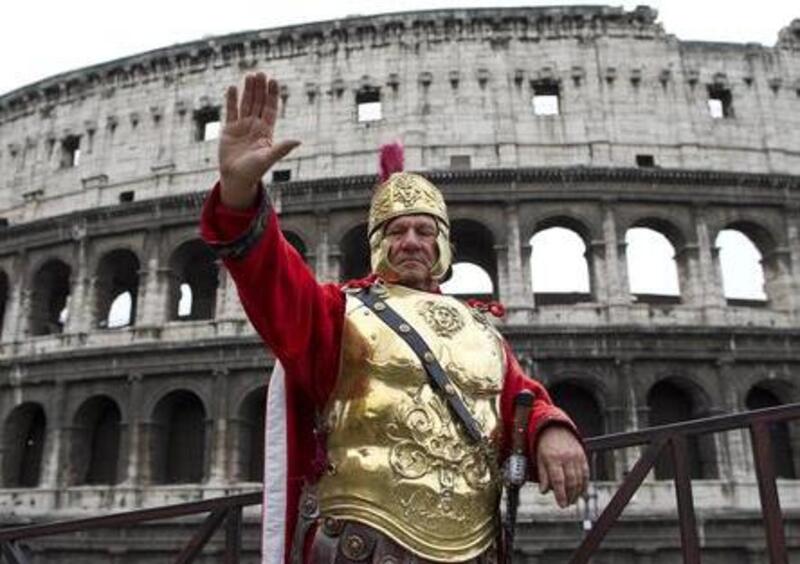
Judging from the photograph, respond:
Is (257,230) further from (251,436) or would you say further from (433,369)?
(251,436)

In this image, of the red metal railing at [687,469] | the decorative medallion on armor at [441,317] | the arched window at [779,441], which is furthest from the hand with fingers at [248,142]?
the arched window at [779,441]

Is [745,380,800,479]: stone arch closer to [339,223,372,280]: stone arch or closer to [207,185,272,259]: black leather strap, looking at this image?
[339,223,372,280]: stone arch

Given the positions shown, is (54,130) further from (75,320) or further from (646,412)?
(646,412)

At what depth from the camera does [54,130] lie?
72.3ft

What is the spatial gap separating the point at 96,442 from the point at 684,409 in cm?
1405

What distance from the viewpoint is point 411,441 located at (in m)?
2.72

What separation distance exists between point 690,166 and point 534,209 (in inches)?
164

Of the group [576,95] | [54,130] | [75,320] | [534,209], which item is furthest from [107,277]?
[576,95]

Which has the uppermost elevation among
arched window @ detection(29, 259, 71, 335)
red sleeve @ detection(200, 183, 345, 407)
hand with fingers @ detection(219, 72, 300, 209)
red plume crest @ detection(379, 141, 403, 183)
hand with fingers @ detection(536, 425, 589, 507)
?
arched window @ detection(29, 259, 71, 335)

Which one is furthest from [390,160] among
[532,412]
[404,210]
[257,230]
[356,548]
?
[356,548]

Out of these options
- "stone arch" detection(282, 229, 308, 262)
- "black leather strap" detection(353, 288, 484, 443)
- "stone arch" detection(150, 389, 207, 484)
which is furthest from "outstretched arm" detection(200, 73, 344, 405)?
"stone arch" detection(282, 229, 308, 262)

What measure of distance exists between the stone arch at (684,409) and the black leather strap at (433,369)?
13.9 meters

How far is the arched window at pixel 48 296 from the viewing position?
19.7 meters

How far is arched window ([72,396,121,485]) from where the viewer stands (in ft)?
57.8
